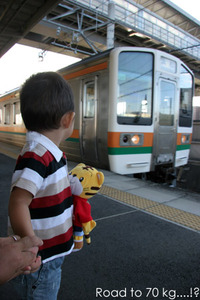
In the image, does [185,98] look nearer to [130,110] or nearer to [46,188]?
[130,110]

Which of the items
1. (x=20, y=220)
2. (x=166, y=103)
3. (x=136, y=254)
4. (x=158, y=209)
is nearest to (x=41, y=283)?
(x=20, y=220)

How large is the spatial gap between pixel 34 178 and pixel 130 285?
3.92ft

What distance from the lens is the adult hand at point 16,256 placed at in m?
0.65

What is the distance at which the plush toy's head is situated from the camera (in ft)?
3.61

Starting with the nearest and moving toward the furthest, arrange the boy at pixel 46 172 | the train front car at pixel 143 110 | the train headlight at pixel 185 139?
the boy at pixel 46 172, the train front car at pixel 143 110, the train headlight at pixel 185 139

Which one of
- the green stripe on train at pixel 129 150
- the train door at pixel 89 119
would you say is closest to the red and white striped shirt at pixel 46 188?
the green stripe on train at pixel 129 150

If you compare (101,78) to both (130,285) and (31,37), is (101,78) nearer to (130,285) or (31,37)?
(130,285)

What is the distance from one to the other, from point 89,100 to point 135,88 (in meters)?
1.04

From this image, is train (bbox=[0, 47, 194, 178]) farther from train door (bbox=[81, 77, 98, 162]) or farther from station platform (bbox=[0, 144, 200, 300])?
station platform (bbox=[0, 144, 200, 300])

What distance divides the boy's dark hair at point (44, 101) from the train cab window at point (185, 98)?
499 cm

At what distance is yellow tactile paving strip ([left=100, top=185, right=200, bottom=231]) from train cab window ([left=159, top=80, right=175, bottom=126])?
7.06 ft

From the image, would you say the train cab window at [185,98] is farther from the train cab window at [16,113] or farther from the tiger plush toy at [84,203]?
the train cab window at [16,113]

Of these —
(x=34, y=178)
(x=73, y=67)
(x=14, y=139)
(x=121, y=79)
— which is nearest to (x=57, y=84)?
(x=34, y=178)

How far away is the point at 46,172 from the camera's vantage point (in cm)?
90
